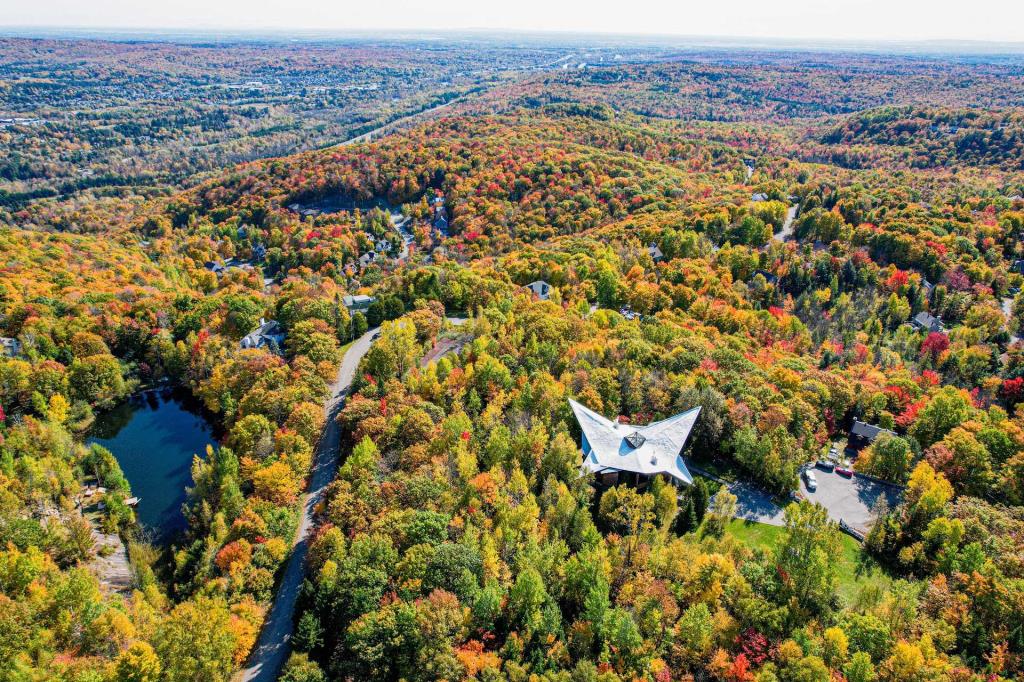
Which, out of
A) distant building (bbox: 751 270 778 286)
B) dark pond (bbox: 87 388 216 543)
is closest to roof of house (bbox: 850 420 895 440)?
distant building (bbox: 751 270 778 286)

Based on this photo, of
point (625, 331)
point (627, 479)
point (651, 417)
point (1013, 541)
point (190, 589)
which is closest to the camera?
point (1013, 541)

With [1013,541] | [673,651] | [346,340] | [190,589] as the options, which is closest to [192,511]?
[190,589]

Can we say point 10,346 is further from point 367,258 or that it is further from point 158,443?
point 367,258

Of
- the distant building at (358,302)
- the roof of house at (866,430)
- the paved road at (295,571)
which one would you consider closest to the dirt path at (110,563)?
the paved road at (295,571)

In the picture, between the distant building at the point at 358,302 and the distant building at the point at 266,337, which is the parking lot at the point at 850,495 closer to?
the distant building at the point at 358,302

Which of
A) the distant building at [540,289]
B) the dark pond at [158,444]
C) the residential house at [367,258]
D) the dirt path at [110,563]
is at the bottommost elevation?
the dark pond at [158,444]

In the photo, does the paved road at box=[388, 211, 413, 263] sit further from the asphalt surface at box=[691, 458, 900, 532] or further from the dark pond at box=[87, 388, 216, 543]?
the asphalt surface at box=[691, 458, 900, 532]

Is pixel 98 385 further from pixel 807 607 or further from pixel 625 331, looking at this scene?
pixel 807 607

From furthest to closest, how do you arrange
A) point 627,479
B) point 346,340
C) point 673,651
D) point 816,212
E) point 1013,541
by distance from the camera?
point 816,212
point 346,340
point 627,479
point 1013,541
point 673,651
